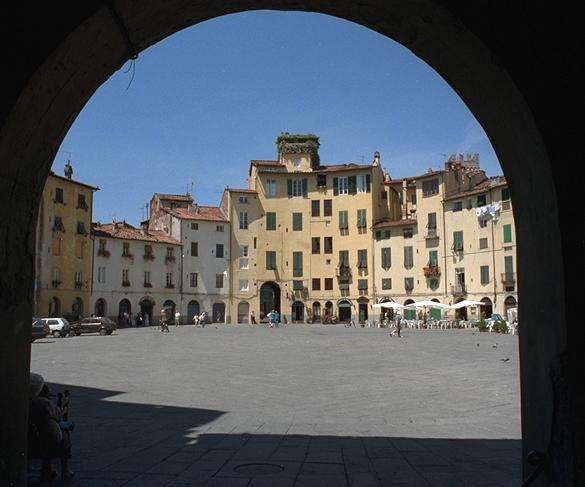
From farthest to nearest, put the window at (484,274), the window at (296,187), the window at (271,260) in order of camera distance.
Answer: the window at (296,187) < the window at (271,260) < the window at (484,274)

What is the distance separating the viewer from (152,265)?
63469 millimetres

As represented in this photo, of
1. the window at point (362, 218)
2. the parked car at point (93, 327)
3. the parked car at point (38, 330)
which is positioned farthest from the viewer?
the window at point (362, 218)

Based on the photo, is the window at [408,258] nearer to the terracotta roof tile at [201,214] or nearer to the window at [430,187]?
the window at [430,187]

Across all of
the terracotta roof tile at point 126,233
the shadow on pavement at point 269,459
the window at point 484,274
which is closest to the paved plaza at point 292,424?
the shadow on pavement at point 269,459

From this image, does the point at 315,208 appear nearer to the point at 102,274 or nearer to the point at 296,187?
the point at 296,187

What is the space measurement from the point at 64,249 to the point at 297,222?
85.1 ft

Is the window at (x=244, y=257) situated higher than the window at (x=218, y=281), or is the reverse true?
the window at (x=244, y=257)

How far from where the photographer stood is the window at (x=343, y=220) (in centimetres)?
6569

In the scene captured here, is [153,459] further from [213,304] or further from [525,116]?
[213,304]

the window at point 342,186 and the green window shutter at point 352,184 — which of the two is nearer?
the green window shutter at point 352,184

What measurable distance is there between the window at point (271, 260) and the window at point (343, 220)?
27.4 ft

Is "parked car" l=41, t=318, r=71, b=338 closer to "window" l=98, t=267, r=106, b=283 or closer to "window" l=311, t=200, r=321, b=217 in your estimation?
"window" l=98, t=267, r=106, b=283

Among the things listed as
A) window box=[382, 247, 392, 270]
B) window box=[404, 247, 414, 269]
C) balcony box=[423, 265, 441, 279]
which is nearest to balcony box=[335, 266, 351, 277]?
window box=[382, 247, 392, 270]

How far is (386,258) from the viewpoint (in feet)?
206
